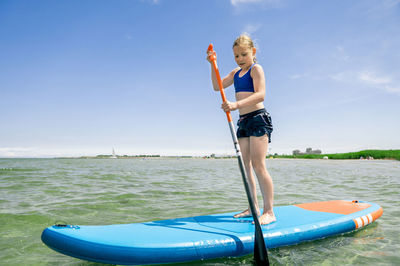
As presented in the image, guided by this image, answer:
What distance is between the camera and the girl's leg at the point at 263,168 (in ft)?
9.69

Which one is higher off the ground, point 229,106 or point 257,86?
point 257,86

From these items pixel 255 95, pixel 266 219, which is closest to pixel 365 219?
pixel 266 219

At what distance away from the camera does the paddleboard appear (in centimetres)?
220

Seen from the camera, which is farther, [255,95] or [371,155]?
[371,155]

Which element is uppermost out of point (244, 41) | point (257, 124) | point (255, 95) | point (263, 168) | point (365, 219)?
point (244, 41)

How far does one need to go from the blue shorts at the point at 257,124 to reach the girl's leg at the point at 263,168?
7 centimetres

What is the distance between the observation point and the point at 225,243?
7.97 feet

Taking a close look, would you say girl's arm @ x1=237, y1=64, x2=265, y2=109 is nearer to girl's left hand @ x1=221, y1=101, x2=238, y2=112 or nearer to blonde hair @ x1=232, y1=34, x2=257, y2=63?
girl's left hand @ x1=221, y1=101, x2=238, y2=112

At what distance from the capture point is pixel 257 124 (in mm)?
2984

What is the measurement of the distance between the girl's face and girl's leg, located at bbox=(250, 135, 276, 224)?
91cm

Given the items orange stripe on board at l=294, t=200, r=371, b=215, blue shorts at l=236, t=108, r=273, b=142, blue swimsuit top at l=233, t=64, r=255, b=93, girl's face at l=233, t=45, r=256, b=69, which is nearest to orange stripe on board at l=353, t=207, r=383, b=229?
orange stripe on board at l=294, t=200, r=371, b=215

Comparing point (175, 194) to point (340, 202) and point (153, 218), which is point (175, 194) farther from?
point (340, 202)

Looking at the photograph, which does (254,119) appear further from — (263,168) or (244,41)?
(244,41)

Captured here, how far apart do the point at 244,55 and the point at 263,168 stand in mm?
1363
